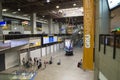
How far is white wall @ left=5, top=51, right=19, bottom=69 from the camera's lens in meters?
10.9

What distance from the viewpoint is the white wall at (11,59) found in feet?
35.9

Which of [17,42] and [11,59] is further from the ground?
[17,42]

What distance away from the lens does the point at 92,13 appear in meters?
4.65

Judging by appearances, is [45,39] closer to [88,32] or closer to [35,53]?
[35,53]

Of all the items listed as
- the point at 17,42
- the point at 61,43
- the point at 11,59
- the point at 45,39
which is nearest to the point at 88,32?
the point at 17,42

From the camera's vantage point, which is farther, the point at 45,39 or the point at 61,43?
the point at 61,43

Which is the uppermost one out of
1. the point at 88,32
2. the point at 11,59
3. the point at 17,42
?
the point at 88,32

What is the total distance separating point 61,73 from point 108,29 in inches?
242

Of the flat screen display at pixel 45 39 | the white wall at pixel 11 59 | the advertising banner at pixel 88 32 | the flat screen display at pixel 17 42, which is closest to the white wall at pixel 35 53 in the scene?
the flat screen display at pixel 45 39

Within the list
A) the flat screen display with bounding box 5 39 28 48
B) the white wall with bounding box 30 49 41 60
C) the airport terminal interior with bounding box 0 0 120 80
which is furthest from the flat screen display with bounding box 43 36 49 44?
the flat screen display with bounding box 5 39 28 48

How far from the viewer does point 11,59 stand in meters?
11.5

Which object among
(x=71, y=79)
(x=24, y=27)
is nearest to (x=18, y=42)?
(x=71, y=79)

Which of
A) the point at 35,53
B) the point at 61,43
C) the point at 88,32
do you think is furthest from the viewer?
the point at 61,43

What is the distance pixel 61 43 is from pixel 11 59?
13.0m
